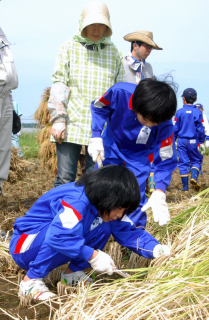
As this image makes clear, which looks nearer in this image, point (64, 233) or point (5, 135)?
point (64, 233)

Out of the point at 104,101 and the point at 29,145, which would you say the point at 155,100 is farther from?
the point at 29,145

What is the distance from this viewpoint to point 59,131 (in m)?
2.71

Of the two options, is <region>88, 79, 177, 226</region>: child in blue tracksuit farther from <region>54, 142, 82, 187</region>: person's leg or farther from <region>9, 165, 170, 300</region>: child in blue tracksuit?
<region>54, 142, 82, 187</region>: person's leg

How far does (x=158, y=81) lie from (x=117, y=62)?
0.90m

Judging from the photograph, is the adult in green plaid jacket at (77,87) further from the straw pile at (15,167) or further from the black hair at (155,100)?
the straw pile at (15,167)

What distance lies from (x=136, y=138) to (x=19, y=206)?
1.91 m

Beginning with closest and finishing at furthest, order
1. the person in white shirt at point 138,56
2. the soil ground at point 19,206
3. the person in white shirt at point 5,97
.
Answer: the soil ground at point 19,206, the person in white shirt at point 5,97, the person in white shirt at point 138,56

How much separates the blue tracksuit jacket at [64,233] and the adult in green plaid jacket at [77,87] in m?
0.77

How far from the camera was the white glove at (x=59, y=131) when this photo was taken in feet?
8.88

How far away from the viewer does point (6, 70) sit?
249 centimetres

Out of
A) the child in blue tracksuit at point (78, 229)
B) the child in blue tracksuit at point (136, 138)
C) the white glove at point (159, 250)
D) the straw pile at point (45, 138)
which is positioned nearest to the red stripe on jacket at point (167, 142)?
the child in blue tracksuit at point (136, 138)

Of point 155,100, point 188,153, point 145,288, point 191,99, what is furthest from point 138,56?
point 145,288

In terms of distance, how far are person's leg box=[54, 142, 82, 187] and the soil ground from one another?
52cm

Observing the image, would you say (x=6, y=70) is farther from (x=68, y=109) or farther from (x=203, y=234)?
(x=203, y=234)
